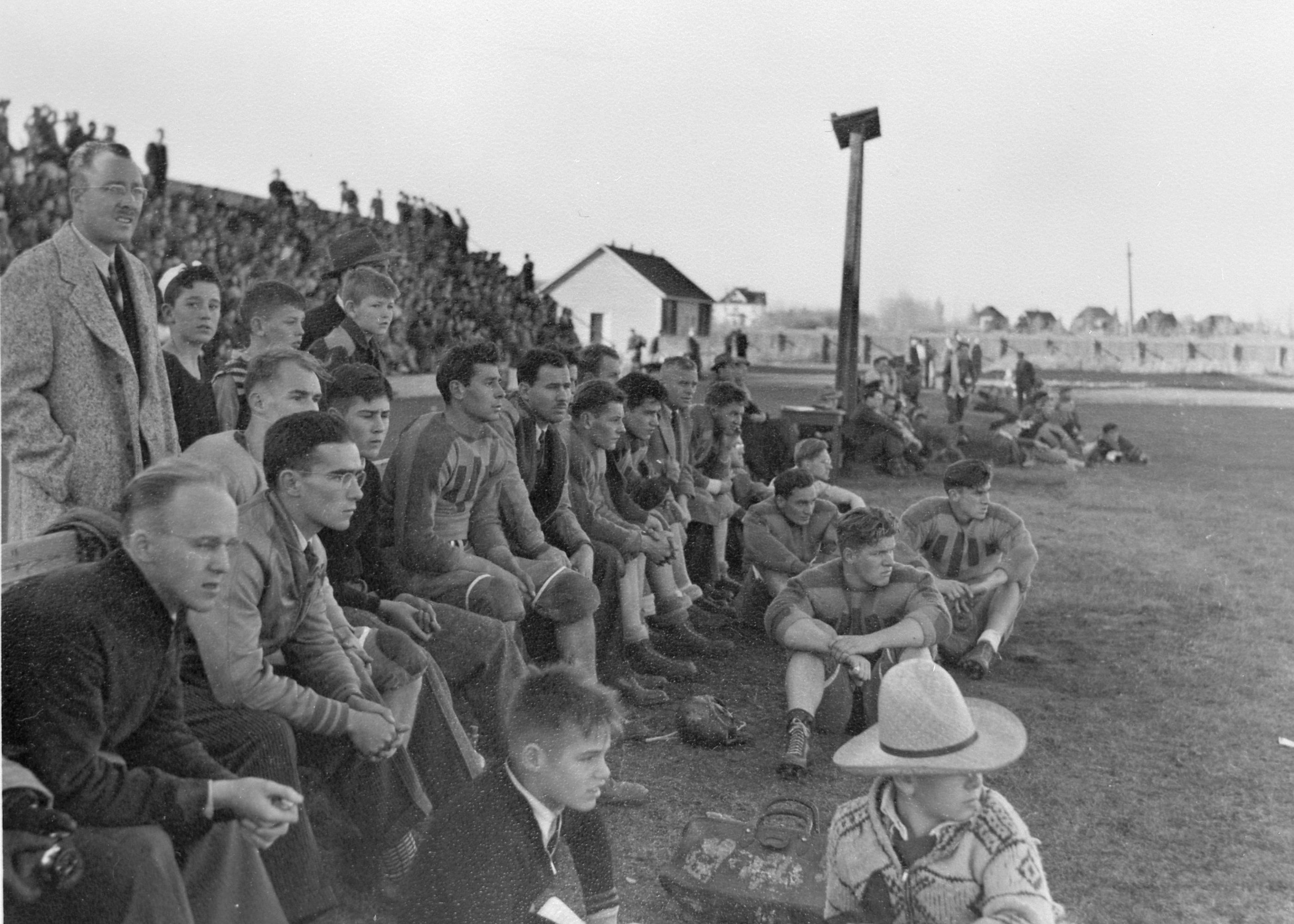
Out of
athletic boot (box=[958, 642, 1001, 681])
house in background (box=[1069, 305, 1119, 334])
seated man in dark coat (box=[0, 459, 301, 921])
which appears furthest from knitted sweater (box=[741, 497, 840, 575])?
house in background (box=[1069, 305, 1119, 334])

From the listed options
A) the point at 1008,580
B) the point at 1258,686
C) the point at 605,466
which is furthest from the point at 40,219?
the point at 1258,686

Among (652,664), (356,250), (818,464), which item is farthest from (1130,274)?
(356,250)

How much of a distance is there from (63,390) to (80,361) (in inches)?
3.5

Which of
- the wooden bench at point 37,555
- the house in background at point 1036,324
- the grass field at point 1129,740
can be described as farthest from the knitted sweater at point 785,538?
the house in background at point 1036,324

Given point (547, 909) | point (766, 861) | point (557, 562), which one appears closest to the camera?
point (547, 909)

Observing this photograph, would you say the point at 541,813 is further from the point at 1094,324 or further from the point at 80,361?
the point at 1094,324

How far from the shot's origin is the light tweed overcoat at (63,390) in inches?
109

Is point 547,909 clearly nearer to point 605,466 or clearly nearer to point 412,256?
point 605,466

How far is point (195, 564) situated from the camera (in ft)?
6.95

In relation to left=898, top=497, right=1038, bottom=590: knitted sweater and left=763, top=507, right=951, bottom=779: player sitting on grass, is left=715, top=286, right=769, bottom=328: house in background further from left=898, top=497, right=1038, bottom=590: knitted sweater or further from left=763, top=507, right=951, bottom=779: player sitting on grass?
left=763, top=507, right=951, bottom=779: player sitting on grass

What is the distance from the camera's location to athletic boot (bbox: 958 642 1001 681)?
5273 mm

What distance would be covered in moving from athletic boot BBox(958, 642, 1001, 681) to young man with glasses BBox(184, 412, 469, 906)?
10.1 ft

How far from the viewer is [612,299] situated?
58.6 ft

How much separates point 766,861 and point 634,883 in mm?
385
